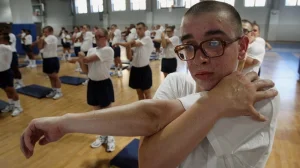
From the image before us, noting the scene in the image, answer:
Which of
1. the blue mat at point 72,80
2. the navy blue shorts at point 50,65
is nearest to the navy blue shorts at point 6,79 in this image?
the navy blue shorts at point 50,65

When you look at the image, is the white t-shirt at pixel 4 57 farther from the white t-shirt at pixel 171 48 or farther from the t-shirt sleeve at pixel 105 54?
the white t-shirt at pixel 171 48

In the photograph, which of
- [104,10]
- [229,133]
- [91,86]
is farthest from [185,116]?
[104,10]

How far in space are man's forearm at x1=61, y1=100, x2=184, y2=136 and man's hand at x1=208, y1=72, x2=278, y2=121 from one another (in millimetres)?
165

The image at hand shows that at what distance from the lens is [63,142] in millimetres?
3342

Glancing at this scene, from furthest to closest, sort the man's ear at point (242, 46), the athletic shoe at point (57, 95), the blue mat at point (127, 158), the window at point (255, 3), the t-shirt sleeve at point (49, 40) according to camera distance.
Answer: the window at point (255, 3) < the athletic shoe at point (57, 95) < the t-shirt sleeve at point (49, 40) < the blue mat at point (127, 158) < the man's ear at point (242, 46)

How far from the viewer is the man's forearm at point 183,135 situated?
64cm

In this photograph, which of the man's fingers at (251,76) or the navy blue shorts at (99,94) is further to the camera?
the navy blue shorts at (99,94)

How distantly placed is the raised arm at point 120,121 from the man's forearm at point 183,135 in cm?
5

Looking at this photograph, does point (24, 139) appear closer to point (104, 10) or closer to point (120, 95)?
point (120, 95)

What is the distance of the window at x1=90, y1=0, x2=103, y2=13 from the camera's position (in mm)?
20109

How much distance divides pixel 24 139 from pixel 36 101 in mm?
4915

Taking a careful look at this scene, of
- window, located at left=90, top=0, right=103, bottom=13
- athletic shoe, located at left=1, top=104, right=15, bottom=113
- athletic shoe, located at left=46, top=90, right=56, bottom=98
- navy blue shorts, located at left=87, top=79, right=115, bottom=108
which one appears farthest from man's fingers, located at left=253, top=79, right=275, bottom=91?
window, located at left=90, top=0, right=103, bottom=13

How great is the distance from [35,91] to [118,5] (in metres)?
15.8

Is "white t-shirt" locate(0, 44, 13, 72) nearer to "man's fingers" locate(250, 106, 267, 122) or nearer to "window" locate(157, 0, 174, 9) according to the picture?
"man's fingers" locate(250, 106, 267, 122)
